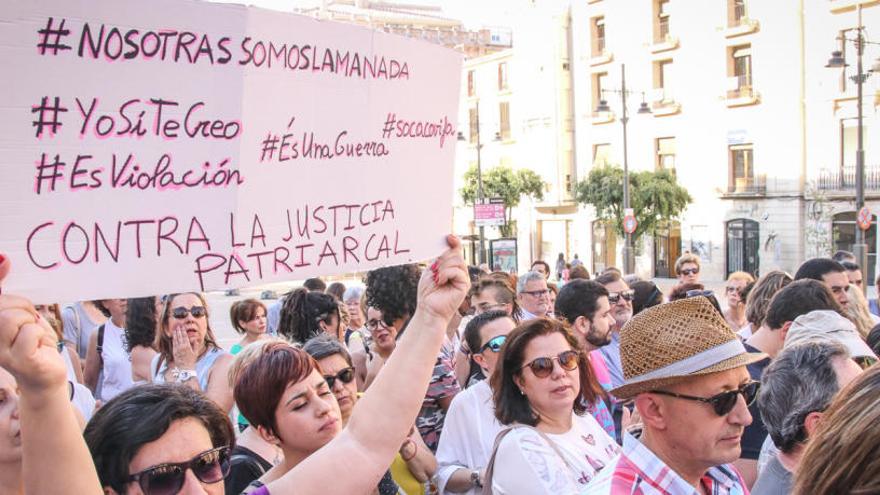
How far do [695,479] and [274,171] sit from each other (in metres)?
1.56

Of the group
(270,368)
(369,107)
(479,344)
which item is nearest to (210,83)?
(369,107)

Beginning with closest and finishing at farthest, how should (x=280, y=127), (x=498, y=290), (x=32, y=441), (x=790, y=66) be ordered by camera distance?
(x=32, y=441), (x=280, y=127), (x=498, y=290), (x=790, y=66)

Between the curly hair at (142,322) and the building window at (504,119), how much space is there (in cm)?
4135

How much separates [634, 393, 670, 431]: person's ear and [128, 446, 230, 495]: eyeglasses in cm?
A: 127

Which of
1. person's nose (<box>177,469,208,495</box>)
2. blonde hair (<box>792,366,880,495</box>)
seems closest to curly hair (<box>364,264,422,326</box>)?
person's nose (<box>177,469,208,495</box>)

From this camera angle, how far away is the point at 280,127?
2.41m

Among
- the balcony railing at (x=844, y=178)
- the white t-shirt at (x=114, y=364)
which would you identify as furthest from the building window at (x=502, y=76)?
the white t-shirt at (x=114, y=364)

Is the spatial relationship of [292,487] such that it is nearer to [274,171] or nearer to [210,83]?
[274,171]

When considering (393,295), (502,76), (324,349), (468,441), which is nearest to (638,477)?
(468,441)

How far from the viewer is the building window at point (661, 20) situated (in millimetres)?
38250

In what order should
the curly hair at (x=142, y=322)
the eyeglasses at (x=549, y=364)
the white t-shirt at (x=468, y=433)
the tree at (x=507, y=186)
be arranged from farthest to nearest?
the tree at (x=507, y=186)
the curly hair at (x=142, y=322)
the white t-shirt at (x=468, y=433)
the eyeglasses at (x=549, y=364)

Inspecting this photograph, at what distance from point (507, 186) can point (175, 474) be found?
4123cm

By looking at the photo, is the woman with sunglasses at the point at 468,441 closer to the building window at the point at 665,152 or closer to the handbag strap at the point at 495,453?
the handbag strap at the point at 495,453

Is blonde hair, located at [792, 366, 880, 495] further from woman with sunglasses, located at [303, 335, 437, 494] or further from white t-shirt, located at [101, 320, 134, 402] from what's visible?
white t-shirt, located at [101, 320, 134, 402]
